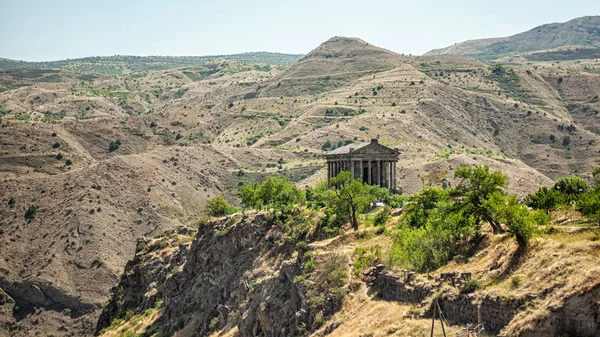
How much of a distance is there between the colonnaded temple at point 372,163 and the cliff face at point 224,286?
16.5 metres

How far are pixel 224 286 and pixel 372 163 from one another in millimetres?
25539

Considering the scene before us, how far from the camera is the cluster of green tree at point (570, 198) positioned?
149ft

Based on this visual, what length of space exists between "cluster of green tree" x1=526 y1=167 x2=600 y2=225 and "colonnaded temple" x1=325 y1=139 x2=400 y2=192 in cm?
2795

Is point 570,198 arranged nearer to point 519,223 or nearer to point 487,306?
point 519,223

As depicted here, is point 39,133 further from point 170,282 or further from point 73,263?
point 170,282

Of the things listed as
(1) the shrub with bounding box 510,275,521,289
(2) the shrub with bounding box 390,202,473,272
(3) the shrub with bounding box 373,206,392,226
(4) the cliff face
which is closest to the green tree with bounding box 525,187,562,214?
(2) the shrub with bounding box 390,202,473,272

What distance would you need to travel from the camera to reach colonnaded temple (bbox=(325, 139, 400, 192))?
94.4m

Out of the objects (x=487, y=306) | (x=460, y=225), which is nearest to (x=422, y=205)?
(x=460, y=225)

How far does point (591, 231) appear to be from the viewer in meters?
42.6

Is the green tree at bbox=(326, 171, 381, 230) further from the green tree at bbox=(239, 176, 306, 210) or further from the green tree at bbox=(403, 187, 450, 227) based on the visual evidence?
the green tree at bbox=(239, 176, 306, 210)

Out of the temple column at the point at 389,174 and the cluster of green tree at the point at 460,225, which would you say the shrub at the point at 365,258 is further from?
the temple column at the point at 389,174

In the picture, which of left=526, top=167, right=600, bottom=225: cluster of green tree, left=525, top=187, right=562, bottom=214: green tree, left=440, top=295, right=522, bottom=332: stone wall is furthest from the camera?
left=525, top=187, right=562, bottom=214: green tree

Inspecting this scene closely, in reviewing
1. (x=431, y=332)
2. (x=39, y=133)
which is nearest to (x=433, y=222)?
(x=431, y=332)

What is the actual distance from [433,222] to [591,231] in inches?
605
